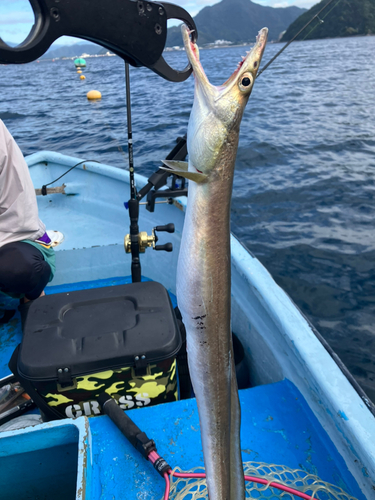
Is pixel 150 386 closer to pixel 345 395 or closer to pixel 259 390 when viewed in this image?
pixel 259 390

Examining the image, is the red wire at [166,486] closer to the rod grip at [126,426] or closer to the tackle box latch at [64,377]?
the rod grip at [126,426]

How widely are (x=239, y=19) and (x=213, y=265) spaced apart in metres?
176

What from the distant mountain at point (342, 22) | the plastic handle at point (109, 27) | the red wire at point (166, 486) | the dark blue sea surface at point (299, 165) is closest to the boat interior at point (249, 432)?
the red wire at point (166, 486)

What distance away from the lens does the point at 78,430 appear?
1648 mm

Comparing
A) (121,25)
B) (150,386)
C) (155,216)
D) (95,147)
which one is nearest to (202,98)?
(121,25)

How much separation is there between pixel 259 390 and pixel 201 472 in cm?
68

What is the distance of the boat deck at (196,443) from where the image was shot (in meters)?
1.84

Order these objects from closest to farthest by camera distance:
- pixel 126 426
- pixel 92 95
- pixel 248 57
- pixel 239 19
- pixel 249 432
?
1. pixel 248 57
2. pixel 126 426
3. pixel 249 432
4. pixel 92 95
5. pixel 239 19

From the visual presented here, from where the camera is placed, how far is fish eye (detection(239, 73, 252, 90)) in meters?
1.17

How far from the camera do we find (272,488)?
6.01ft

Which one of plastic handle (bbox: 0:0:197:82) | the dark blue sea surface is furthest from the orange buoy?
plastic handle (bbox: 0:0:197:82)

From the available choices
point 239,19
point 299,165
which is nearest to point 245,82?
point 299,165

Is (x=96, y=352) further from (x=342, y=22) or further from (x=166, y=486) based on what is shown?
(x=342, y=22)

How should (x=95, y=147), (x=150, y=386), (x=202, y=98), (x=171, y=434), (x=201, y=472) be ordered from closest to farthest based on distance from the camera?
(x=202, y=98) < (x=201, y=472) < (x=171, y=434) < (x=150, y=386) < (x=95, y=147)
